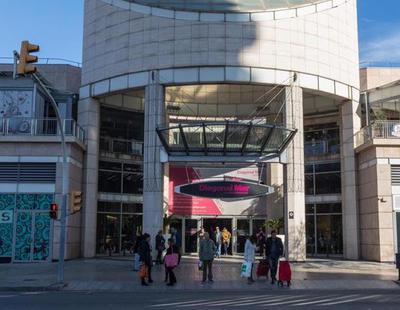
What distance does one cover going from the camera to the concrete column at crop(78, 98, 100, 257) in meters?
31.4

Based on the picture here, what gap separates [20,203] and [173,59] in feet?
36.2

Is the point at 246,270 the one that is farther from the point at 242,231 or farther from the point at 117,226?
the point at 117,226

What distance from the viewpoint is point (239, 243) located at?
35.1 metres

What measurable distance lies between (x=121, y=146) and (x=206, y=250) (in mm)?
17461

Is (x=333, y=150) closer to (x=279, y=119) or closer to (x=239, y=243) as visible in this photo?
(x=279, y=119)

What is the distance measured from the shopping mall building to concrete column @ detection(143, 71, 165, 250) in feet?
0.19

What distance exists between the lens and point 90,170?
3209 cm

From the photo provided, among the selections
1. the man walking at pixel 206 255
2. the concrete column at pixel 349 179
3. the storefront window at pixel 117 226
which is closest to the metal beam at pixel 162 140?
the storefront window at pixel 117 226

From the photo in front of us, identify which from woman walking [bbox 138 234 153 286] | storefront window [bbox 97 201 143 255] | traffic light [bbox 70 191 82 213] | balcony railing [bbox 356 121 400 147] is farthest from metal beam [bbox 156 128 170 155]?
balcony railing [bbox 356 121 400 147]

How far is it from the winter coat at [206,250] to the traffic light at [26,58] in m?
8.58

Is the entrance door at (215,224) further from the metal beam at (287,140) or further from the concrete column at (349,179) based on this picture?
the metal beam at (287,140)

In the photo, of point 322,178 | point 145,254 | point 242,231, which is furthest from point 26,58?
point 322,178

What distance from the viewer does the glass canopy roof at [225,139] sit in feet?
87.3

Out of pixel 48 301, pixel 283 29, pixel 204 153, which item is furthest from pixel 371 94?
pixel 48 301
